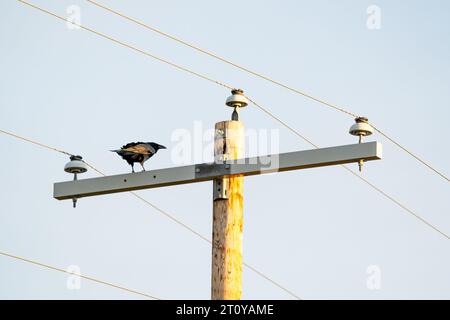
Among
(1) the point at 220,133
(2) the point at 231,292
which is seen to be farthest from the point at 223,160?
(2) the point at 231,292

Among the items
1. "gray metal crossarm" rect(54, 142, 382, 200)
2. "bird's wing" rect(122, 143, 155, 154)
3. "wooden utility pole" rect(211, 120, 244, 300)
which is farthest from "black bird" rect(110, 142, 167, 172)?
"wooden utility pole" rect(211, 120, 244, 300)

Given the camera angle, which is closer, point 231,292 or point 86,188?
point 231,292

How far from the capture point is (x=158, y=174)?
54.9ft

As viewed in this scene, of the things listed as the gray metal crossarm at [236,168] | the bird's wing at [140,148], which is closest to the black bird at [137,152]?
the bird's wing at [140,148]

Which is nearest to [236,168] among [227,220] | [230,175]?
[230,175]

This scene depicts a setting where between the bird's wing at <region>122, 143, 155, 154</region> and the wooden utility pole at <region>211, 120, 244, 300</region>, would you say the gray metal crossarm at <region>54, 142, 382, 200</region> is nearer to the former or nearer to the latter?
the wooden utility pole at <region>211, 120, 244, 300</region>

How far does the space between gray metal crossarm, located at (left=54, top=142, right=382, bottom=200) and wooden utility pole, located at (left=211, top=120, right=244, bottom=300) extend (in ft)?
0.44

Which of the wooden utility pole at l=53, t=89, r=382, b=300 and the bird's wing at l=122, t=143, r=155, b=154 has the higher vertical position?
the bird's wing at l=122, t=143, r=155, b=154

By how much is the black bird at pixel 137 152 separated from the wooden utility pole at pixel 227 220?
39.3 inches

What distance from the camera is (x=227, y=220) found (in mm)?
16062

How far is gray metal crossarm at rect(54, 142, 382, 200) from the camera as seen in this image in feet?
52.5
